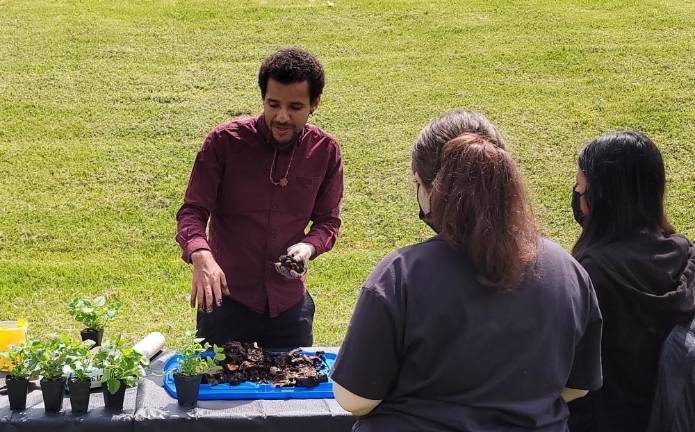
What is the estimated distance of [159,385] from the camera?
323 centimetres

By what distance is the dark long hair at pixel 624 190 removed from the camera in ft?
9.09

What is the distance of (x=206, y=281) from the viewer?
3121mm

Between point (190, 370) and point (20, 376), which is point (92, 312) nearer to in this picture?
point (20, 376)

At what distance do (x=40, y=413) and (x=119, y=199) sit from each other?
474cm

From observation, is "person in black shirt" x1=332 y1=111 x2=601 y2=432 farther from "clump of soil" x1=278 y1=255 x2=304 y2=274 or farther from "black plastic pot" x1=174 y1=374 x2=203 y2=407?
"clump of soil" x1=278 y1=255 x2=304 y2=274

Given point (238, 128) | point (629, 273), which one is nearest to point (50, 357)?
point (238, 128)

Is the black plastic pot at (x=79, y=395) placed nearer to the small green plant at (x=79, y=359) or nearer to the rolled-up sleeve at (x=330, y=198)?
the small green plant at (x=79, y=359)

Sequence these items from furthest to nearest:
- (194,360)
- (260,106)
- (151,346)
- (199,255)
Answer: (260,106)
(151,346)
(199,255)
(194,360)

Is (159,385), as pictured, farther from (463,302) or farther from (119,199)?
(119,199)

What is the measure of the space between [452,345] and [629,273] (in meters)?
0.92

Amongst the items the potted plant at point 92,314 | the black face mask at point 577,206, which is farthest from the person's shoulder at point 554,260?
the potted plant at point 92,314

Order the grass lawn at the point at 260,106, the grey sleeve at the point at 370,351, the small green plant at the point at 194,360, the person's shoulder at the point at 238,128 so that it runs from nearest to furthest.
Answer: the grey sleeve at the point at 370,351
the small green plant at the point at 194,360
the person's shoulder at the point at 238,128
the grass lawn at the point at 260,106

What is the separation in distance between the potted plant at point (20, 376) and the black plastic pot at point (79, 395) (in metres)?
0.15

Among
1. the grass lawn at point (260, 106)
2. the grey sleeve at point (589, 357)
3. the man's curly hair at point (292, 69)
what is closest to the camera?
the grey sleeve at point (589, 357)
